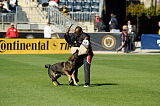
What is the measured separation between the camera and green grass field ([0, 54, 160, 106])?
1252cm

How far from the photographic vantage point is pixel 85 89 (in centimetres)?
1477

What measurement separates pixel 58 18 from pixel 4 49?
6363 millimetres

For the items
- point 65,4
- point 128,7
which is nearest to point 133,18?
point 128,7

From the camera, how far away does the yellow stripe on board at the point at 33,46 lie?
3114 cm

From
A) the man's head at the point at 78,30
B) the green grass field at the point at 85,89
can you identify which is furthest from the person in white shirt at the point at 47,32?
the man's head at the point at 78,30

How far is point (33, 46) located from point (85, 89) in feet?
56.0

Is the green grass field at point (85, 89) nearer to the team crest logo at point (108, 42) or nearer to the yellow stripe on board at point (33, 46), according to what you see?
the yellow stripe on board at point (33, 46)

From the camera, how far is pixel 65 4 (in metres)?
41.5

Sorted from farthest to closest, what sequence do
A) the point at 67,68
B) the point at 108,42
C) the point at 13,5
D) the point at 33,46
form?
the point at 13,5 < the point at 108,42 < the point at 33,46 < the point at 67,68

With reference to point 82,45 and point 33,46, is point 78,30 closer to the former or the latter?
point 82,45

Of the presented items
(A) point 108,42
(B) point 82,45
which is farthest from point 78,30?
(A) point 108,42

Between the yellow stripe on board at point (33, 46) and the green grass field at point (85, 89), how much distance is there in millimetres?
9551

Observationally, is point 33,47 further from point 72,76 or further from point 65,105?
point 65,105

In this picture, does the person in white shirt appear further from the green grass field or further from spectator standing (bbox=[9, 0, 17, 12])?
the green grass field
